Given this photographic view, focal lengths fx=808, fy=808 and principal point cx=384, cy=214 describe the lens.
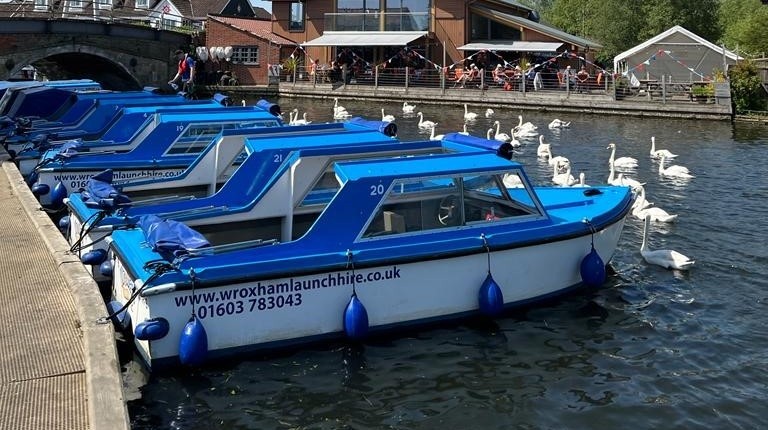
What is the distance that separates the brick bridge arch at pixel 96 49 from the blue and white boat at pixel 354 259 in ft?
124

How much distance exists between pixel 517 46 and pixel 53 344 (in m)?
43.4

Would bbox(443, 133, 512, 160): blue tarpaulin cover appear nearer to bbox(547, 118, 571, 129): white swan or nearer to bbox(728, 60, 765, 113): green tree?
bbox(547, 118, 571, 129): white swan

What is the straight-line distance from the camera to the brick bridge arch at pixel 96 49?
142ft

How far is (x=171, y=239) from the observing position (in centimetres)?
880

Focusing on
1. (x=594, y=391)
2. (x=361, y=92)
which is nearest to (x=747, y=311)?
(x=594, y=391)

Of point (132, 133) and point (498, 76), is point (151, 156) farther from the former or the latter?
point (498, 76)

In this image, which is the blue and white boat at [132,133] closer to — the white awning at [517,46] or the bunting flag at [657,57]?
the bunting flag at [657,57]

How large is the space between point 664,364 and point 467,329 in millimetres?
2392

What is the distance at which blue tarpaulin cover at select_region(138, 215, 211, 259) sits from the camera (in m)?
8.72

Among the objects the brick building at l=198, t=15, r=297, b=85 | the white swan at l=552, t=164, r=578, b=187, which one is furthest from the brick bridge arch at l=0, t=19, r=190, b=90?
the white swan at l=552, t=164, r=578, b=187

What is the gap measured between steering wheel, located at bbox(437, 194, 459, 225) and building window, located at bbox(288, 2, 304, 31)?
48921 millimetres

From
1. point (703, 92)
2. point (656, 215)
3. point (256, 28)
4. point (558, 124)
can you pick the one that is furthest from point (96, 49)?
point (656, 215)

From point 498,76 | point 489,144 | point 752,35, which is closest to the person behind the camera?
point 489,144

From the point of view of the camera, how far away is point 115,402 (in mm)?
6453
